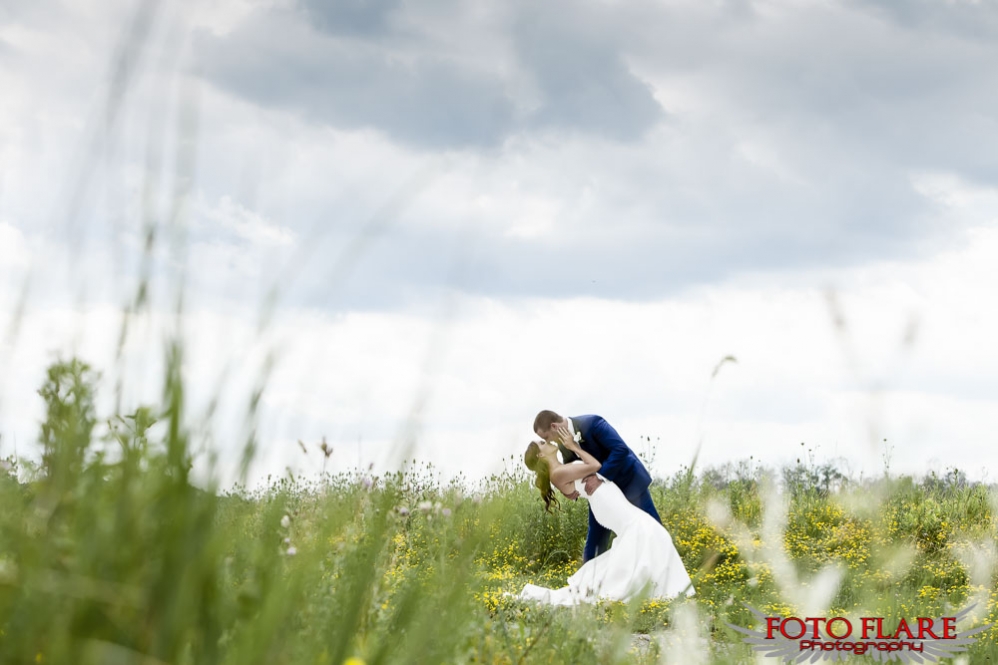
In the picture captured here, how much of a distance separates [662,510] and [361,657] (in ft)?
30.9

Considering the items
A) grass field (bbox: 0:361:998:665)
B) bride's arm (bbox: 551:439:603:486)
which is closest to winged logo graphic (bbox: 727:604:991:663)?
grass field (bbox: 0:361:998:665)

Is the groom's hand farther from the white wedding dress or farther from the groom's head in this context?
the groom's head

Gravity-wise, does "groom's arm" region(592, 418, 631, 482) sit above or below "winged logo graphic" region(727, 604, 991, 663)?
above

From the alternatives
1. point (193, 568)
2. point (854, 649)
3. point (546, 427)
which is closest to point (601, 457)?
point (546, 427)

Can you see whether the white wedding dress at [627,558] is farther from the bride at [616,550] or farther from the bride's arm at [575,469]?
the bride's arm at [575,469]

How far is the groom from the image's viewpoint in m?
8.38

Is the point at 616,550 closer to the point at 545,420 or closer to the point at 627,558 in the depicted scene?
the point at 627,558

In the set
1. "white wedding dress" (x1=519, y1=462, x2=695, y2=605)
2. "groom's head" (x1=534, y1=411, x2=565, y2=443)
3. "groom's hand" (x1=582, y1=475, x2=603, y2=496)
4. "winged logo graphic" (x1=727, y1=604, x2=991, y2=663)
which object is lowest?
"winged logo graphic" (x1=727, y1=604, x2=991, y2=663)

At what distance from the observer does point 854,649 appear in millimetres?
4398

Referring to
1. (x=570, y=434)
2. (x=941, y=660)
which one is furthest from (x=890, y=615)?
(x=570, y=434)

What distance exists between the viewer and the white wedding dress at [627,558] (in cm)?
745

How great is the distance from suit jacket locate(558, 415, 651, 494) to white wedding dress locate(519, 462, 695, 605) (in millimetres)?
215

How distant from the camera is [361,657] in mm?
1862

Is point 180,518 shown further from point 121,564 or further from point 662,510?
point 662,510
